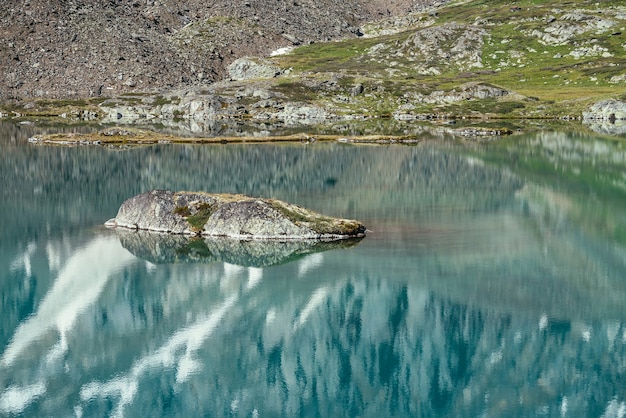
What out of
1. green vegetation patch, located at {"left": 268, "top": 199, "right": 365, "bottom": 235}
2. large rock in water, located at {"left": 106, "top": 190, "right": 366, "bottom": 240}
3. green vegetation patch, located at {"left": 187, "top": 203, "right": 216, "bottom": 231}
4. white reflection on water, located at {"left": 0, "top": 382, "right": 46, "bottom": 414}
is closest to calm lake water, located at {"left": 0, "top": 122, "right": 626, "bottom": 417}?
white reflection on water, located at {"left": 0, "top": 382, "right": 46, "bottom": 414}

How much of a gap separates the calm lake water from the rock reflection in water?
7.7 inches

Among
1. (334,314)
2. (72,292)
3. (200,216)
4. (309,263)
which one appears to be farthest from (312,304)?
A: (200,216)

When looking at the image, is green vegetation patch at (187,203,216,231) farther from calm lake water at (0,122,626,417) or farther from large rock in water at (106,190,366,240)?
calm lake water at (0,122,626,417)

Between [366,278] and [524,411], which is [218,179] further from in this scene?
[524,411]

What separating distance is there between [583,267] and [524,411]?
22.3m

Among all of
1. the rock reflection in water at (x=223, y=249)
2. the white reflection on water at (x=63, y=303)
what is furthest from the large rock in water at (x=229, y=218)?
the white reflection on water at (x=63, y=303)

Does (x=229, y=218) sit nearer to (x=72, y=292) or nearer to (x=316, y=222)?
(x=316, y=222)

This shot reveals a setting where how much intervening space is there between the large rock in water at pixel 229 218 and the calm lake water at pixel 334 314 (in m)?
1.93

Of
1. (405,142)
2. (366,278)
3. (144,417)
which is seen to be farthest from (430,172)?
(144,417)

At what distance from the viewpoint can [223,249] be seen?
49.9 m

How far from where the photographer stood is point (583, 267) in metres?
47.7

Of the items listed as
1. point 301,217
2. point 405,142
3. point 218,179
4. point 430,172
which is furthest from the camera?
point 405,142

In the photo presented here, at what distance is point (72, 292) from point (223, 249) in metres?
10.7

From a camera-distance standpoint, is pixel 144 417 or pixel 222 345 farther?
pixel 222 345
